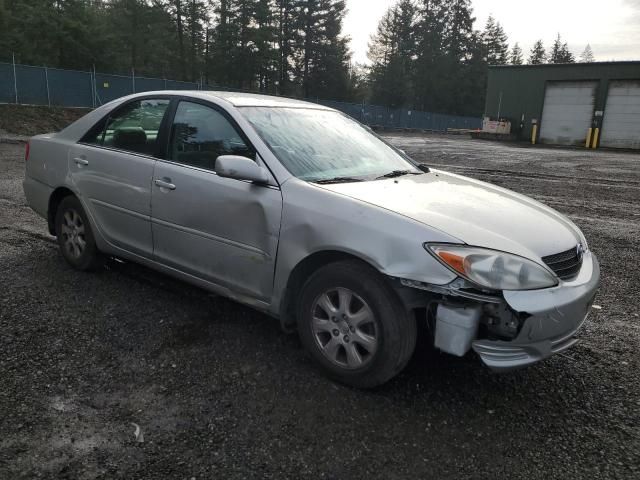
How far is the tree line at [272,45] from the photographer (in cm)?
4034

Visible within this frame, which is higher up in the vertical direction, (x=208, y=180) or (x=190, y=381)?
(x=208, y=180)

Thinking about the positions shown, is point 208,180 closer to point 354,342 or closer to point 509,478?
point 354,342

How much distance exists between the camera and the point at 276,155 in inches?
125

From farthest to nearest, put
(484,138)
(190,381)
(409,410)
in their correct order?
(484,138), (190,381), (409,410)

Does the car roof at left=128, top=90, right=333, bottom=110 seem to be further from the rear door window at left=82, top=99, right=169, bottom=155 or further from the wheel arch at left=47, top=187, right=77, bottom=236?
the wheel arch at left=47, top=187, right=77, bottom=236

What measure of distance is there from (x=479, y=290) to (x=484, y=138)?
1326 inches

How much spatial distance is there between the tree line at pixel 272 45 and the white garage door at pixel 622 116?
33880 mm

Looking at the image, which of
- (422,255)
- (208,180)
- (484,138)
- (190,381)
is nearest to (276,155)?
(208,180)

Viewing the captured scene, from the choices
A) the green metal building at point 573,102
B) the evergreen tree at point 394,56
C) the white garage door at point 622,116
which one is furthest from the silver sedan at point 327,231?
the evergreen tree at point 394,56

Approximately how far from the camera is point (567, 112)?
30.2m

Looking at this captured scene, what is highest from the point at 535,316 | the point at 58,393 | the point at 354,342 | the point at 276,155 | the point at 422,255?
the point at 276,155

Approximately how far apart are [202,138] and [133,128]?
2.63 ft

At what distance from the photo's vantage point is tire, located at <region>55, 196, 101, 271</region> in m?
4.31

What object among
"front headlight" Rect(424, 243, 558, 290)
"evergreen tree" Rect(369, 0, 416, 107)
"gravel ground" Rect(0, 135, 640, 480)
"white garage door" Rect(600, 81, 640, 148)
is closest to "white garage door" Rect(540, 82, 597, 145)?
"white garage door" Rect(600, 81, 640, 148)
